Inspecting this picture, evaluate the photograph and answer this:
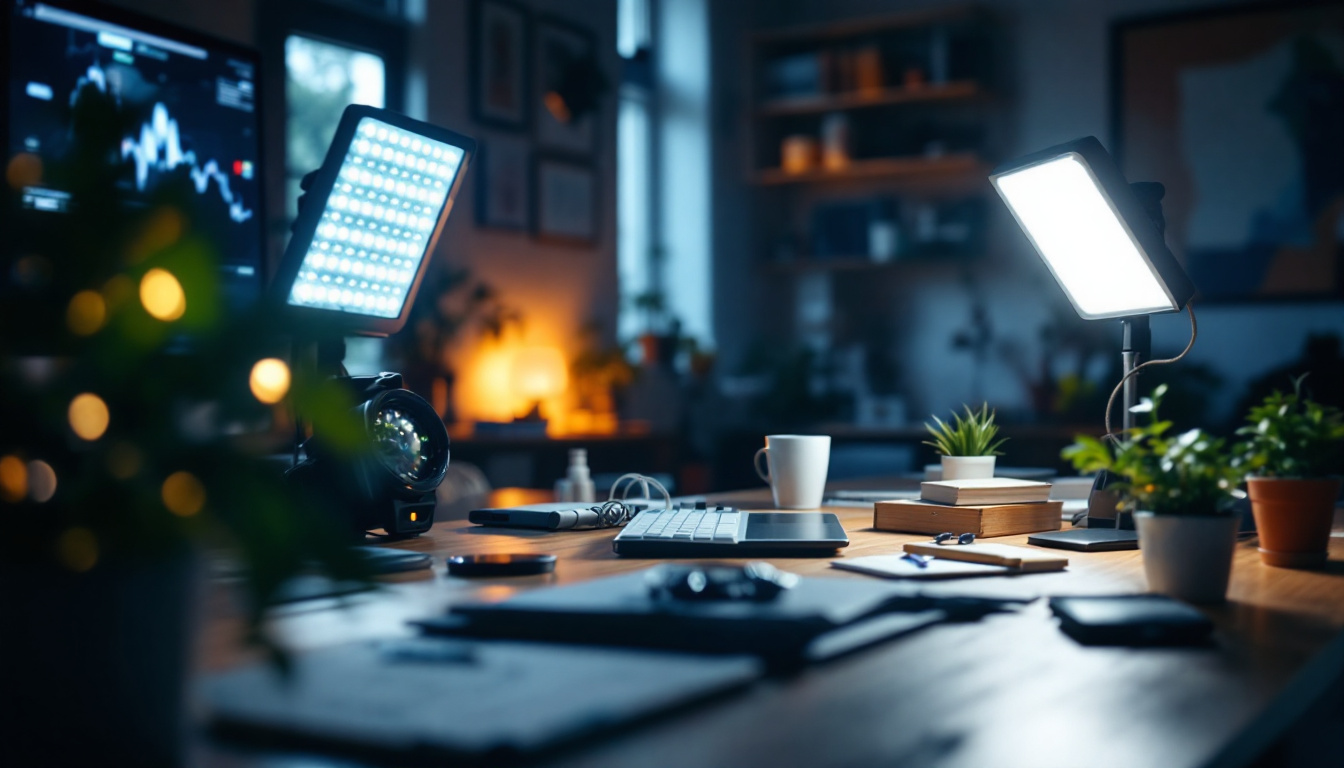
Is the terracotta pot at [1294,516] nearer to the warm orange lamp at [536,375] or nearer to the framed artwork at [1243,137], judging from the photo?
the warm orange lamp at [536,375]

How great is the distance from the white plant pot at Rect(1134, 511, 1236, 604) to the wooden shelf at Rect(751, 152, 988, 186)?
4262 millimetres

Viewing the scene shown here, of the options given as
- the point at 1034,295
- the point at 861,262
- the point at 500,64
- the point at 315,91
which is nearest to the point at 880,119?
the point at 861,262

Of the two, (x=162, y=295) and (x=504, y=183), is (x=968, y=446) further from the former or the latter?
(x=504, y=183)

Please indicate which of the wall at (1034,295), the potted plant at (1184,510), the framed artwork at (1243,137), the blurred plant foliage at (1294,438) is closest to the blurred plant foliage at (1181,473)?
the potted plant at (1184,510)

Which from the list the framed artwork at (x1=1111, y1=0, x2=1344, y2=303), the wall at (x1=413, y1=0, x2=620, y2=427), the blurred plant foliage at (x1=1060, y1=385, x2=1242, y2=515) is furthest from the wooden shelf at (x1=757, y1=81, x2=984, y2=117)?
the blurred plant foliage at (x1=1060, y1=385, x2=1242, y2=515)

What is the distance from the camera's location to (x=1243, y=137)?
15.3 feet

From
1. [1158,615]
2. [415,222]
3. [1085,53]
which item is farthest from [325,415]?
[1085,53]

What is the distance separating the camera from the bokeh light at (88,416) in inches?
15.7

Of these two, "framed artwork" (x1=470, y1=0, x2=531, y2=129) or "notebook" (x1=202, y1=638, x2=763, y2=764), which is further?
"framed artwork" (x1=470, y1=0, x2=531, y2=129)

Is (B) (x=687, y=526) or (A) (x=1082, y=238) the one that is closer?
(B) (x=687, y=526)

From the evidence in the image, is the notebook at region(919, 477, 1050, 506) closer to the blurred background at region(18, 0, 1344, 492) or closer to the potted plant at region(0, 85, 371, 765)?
the potted plant at region(0, 85, 371, 765)

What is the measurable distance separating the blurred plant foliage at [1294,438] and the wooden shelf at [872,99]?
4.04 m

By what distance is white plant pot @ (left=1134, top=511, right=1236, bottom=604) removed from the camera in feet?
2.68

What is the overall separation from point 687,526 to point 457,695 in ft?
2.09
